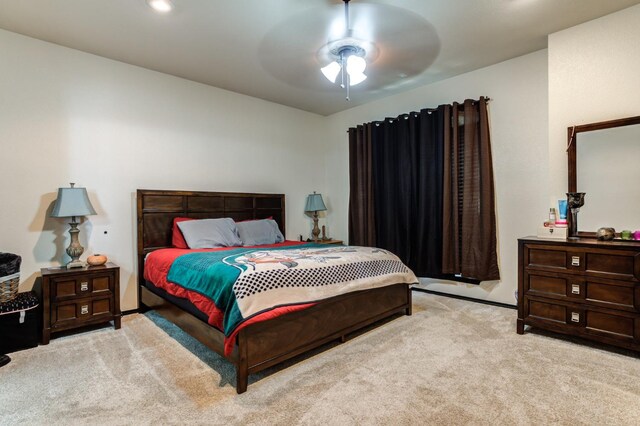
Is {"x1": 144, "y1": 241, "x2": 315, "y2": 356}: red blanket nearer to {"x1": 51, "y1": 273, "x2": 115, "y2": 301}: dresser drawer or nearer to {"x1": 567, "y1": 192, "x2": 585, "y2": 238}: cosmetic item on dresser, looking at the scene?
{"x1": 51, "y1": 273, "x2": 115, "y2": 301}: dresser drawer

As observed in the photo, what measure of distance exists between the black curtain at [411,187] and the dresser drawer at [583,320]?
4.46 ft

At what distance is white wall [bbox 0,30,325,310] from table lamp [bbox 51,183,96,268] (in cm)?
25

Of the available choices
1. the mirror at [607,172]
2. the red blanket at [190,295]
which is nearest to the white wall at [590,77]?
the mirror at [607,172]

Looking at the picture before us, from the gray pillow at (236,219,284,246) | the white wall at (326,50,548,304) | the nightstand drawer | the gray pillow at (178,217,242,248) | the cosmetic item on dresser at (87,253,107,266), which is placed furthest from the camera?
the gray pillow at (236,219,284,246)

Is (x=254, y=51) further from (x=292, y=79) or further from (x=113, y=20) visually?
(x=113, y=20)

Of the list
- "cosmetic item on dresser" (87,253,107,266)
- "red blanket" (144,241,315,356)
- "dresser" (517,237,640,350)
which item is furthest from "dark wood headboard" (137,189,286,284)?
"dresser" (517,237,640,350)

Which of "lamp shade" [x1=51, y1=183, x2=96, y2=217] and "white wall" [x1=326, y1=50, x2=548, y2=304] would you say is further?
"white wall" [x1=326, y1=50, x2=548, y2=304]

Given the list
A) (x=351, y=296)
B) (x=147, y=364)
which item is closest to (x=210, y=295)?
(x=147, y=364)

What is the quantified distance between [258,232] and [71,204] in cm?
193

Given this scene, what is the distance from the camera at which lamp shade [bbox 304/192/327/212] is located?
5172mm

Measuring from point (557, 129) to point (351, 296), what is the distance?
251 cm

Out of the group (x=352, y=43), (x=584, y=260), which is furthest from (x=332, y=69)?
(x=584, y=260)

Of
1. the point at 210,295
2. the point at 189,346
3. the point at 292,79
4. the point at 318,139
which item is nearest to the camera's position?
the point at 210,295

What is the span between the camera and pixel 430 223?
4129 mm
